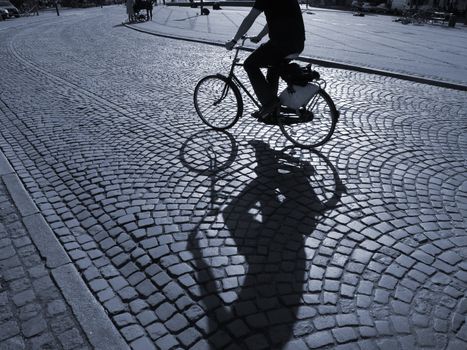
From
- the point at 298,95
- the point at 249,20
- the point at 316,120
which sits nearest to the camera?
the point at 249,20

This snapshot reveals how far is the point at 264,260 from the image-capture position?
10.9ft

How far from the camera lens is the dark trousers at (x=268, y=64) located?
4.98 meters

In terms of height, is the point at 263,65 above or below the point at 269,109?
above

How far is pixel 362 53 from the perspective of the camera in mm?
13242

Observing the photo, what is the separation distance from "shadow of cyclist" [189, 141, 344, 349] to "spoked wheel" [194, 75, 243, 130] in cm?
154

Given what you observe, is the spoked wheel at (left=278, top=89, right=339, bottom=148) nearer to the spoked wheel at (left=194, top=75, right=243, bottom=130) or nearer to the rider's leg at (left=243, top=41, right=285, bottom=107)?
the rider's leg at (left=243, top=41, right=285, bottom=107)

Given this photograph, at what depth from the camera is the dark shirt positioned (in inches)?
189

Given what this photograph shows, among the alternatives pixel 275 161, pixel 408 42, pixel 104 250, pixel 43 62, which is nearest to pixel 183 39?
pixel 43 62

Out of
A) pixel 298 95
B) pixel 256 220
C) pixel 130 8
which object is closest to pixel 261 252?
pixel 256 220

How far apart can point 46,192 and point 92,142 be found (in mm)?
1429

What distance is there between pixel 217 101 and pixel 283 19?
5.25 ft

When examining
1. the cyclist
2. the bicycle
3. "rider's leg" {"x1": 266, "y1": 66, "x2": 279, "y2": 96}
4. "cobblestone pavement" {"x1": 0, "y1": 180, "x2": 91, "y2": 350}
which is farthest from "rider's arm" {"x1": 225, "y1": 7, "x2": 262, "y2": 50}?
"cobblestone pavement" {"x1": 0, "y1": 180, "x2": 91, "y2": 350}

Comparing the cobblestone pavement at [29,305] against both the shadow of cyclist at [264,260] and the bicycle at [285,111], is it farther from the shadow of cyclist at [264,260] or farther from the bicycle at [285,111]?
the bicycle at [285,111]

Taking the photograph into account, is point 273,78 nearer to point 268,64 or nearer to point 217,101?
point 268,64
